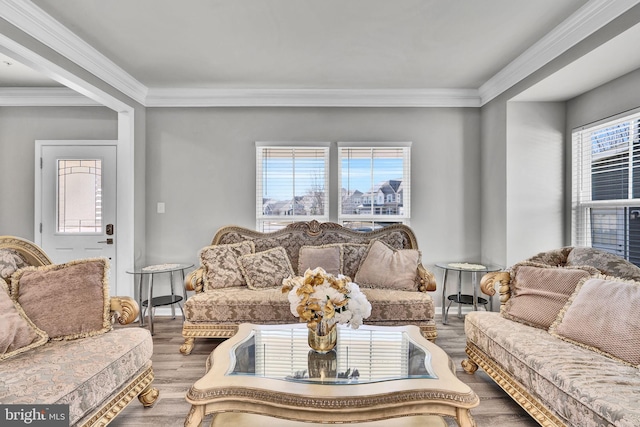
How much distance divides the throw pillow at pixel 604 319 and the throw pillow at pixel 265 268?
7.50ft

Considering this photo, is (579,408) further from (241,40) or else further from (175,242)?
(175,242)

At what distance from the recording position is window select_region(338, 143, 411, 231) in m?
4.21

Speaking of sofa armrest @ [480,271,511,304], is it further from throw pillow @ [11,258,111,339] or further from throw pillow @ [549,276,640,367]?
throw pillow @ [11,258,111,339]

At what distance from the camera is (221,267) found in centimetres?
344

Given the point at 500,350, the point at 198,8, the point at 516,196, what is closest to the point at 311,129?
the point at 198,8

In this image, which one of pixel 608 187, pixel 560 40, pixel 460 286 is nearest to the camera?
pixel 560 40

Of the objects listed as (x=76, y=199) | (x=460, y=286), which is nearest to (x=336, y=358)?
(x=460, y=286)

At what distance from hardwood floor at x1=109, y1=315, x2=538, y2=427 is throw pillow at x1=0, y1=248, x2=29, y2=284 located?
1100mm

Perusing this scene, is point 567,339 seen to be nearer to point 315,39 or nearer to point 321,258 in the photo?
point 321,258

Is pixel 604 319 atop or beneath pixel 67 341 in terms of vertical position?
atop

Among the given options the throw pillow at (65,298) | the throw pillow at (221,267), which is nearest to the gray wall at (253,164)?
the throw pillow at (221,267)

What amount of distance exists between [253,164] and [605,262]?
11.4 ft

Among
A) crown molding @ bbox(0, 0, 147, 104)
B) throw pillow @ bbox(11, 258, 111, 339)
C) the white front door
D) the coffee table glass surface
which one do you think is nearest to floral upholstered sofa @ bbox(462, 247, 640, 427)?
the coffee table glass surface

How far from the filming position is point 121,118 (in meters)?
3.92
